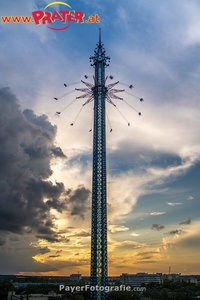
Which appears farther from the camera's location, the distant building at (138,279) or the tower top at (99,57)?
the distant building at (138,279)

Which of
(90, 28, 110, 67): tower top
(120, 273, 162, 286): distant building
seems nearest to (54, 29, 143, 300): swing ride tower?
(90, 28, 110, 67): tower top

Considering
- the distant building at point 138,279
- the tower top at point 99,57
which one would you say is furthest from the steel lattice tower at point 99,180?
the distant building at point 138,279

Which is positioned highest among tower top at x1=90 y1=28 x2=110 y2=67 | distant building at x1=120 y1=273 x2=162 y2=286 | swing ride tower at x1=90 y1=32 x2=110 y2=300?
tower top at x1=90 y1=28 x2=110 y2=67

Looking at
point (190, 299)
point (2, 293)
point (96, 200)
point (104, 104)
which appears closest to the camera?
point (96, 200)

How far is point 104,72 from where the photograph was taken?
178 feet

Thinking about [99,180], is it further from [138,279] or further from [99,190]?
[138,279]

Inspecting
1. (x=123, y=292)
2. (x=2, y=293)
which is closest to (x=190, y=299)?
(x=123, y=292)

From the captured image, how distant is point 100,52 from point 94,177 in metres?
22.7

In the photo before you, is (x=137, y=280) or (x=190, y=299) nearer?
(x=190, y=299)

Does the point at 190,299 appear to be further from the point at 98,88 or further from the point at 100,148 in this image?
the point at 98,88

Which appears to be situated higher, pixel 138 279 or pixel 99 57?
pixel 99 57

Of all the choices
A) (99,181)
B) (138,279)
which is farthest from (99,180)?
(138,279)

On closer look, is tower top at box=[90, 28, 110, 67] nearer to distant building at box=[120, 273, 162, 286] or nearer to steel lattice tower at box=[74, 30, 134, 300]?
steel lattice tower at box=[74, 30, 134, 300]

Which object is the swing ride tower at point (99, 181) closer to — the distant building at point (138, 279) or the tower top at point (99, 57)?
the tower top at point (99, 57)
